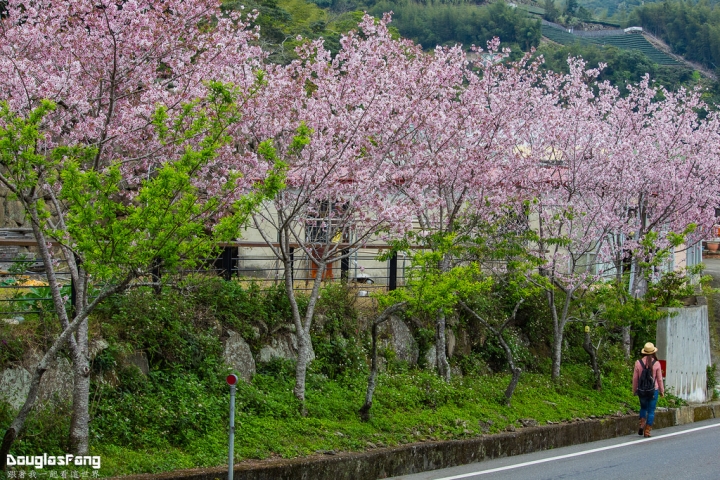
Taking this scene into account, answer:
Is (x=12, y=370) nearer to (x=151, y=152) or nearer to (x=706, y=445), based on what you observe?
(x=151, y=152)

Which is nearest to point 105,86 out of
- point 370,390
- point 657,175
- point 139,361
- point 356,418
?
point 139,361

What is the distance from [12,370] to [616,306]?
11.6m

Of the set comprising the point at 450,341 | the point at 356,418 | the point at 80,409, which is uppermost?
the point at 450,341

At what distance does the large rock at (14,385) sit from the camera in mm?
9070

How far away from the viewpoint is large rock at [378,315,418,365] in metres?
14.8

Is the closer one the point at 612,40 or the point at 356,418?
the point at 356,418

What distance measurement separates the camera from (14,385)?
917 cm

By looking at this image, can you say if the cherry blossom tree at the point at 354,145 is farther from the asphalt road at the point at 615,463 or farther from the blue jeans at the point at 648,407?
the blue jeans at the point at 648,407

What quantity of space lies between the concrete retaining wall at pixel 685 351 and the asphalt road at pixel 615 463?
284cm

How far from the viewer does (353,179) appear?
39.2ft

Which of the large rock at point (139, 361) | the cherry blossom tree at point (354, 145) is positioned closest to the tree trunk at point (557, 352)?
the cherry blossom tree at point (354, 145)

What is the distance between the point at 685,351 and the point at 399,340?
7.04m

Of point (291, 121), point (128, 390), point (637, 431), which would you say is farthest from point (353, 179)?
point (637, 431)

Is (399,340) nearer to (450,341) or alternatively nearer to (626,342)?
(450,341)
